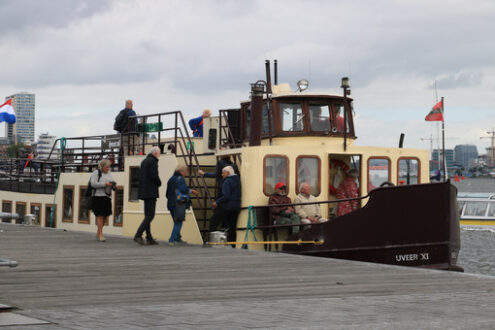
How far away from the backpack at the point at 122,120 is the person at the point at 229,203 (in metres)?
6.31

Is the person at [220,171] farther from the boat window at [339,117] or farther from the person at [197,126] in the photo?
the person at [197,126]

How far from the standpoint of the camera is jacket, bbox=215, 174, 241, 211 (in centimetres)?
1596

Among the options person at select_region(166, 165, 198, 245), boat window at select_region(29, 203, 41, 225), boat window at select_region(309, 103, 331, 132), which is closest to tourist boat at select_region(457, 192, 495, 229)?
boat window at select_region(29, 203, 41, 225)

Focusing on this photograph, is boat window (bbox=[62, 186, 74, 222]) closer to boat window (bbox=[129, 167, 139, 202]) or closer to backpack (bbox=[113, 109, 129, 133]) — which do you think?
backpack (bbox=[113, 109, 129, 133])

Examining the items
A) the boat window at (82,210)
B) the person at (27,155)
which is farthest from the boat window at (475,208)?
the boat window at (82,210)

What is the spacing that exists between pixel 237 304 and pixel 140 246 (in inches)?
291

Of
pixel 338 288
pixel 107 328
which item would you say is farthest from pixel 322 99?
pixel 107 328

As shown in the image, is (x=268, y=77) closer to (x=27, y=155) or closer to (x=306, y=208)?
(x=306, y=208)

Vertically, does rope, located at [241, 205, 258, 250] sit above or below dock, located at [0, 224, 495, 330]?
above

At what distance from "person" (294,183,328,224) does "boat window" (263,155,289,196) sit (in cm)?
66

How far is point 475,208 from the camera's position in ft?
172

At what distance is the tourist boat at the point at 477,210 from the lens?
167 feet

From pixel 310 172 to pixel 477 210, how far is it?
38.0 metres

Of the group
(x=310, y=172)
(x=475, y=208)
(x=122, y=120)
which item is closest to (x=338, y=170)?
(x=310, y=172)
